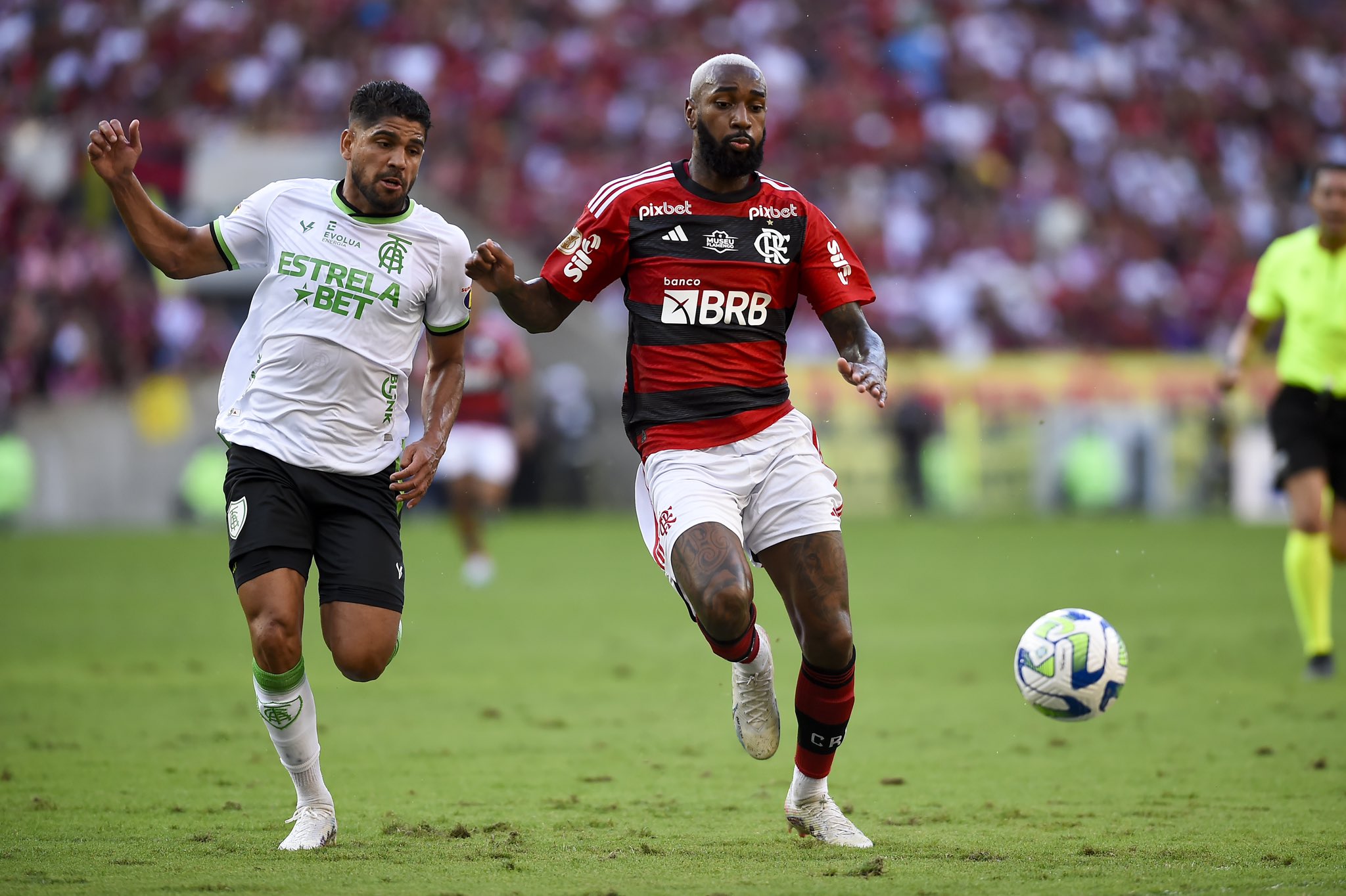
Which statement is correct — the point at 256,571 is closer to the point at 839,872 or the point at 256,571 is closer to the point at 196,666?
the point at 839,872

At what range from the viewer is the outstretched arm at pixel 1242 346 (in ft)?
32.4

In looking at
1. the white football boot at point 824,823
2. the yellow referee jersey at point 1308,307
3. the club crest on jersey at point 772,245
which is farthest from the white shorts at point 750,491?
the yellow referee jersey at point 1308,307

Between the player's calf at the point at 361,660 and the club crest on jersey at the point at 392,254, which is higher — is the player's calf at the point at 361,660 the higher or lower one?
the lower one

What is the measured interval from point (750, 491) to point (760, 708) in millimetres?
826

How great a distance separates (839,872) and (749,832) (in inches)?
32.3

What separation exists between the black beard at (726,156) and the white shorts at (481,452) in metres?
9.91

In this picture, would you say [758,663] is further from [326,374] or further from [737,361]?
[326,374]

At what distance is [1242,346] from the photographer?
10.2 meters

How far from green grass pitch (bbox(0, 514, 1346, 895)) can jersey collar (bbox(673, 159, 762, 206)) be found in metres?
2.32

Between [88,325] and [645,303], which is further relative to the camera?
[88,325]

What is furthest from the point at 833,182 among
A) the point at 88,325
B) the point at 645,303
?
the point at 645,303

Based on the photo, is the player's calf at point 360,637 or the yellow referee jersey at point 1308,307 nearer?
the player's calf at point 360,637

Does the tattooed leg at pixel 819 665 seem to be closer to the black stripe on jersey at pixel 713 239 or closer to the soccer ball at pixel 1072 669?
the soccer ball at pixel 1072 669

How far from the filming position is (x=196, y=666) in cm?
1065
